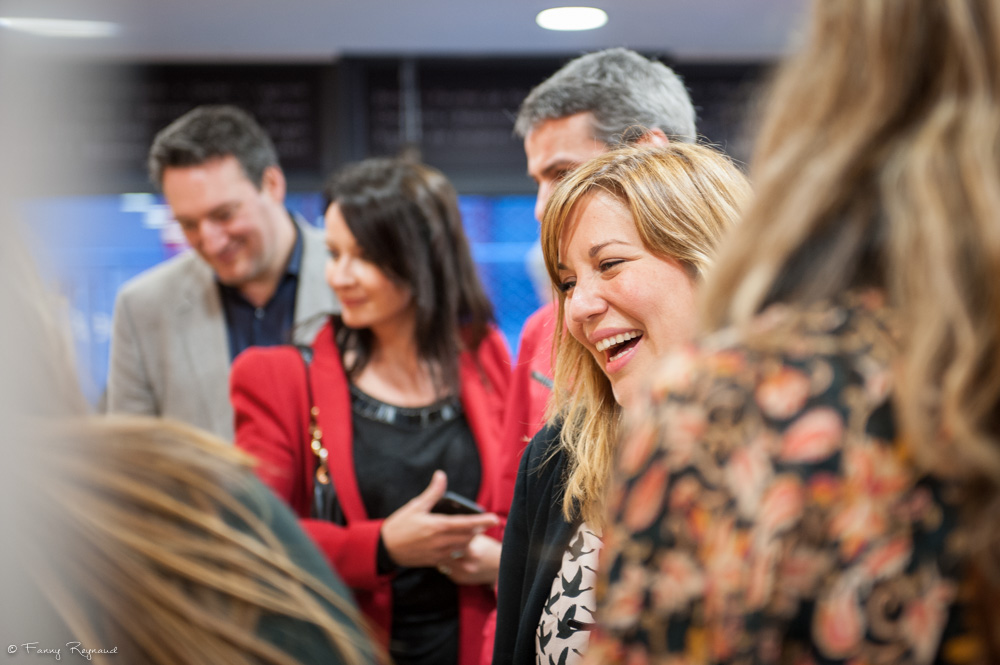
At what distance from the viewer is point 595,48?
3.80m

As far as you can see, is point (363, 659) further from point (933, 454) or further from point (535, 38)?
point (535, 38)

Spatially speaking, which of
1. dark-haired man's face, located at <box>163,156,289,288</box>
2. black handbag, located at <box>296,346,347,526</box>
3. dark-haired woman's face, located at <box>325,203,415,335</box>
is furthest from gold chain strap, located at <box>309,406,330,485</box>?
dark-haired man's face, located at <box>163,156,289,288</box>

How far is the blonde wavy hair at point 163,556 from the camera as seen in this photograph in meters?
0.66

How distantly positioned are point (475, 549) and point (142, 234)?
8.40ft

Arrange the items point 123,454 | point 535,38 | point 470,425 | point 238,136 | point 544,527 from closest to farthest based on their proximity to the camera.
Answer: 1. point 123,454
2. point 544,527
3. point 470,425
4. point 238,136
5. point 535,38

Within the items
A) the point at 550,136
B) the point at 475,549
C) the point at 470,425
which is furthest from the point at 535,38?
the point at 475,549

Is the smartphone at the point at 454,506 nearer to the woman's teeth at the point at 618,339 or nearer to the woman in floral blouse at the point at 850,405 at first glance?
the woman's teeth at the point at 618,339

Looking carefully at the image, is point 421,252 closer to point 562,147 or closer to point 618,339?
point 562,147

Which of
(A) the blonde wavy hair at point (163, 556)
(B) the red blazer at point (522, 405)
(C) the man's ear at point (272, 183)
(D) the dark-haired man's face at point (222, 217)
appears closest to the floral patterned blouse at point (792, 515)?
(A) the blonde wavy hair at point (163, 556)

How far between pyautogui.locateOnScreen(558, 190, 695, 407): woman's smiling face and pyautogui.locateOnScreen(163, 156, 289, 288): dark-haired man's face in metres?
1.58

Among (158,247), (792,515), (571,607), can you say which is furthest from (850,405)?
(158,247)

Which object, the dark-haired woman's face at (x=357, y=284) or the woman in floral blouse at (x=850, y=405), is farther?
the dark-haired woman's face at (x=357, y=284)

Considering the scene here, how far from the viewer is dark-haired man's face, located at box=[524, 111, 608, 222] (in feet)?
6.41

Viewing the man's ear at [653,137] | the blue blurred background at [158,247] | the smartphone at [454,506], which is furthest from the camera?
the blue blurred background at [158,247]
